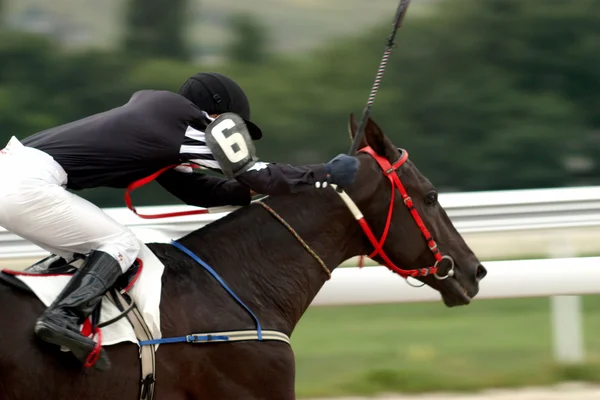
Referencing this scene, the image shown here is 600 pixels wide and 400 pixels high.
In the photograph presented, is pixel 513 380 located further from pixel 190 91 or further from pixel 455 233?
pixel 190 91

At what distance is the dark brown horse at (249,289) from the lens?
3.55 metres

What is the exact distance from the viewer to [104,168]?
3764mm

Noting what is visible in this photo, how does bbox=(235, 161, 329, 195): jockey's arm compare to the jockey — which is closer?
the jockey

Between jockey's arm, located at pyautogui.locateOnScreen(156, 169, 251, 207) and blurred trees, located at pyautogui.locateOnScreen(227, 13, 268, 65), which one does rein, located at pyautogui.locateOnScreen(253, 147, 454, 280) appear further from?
blurred trees, located at pyautogui.locateOnScreen(227, 13, 268, 65)

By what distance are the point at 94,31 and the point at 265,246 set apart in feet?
→ 25.1

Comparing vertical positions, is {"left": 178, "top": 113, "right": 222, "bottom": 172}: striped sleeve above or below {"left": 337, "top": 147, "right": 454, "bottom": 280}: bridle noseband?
above

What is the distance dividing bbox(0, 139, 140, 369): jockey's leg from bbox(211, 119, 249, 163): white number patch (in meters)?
0.47

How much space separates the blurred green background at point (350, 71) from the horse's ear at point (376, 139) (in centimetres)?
497

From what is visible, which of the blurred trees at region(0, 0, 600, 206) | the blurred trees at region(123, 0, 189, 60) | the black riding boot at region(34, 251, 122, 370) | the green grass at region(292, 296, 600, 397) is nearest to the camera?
the black riding boot at region(34, 251, 122, 370)

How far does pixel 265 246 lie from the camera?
4039 millimetres

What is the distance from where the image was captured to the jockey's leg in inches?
139

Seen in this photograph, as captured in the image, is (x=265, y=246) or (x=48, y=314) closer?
(x=48, y=314)

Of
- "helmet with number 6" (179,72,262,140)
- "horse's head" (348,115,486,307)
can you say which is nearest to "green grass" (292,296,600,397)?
"horse's head" (348,115,486,307)

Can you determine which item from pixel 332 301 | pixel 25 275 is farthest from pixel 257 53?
pixel 25 275
